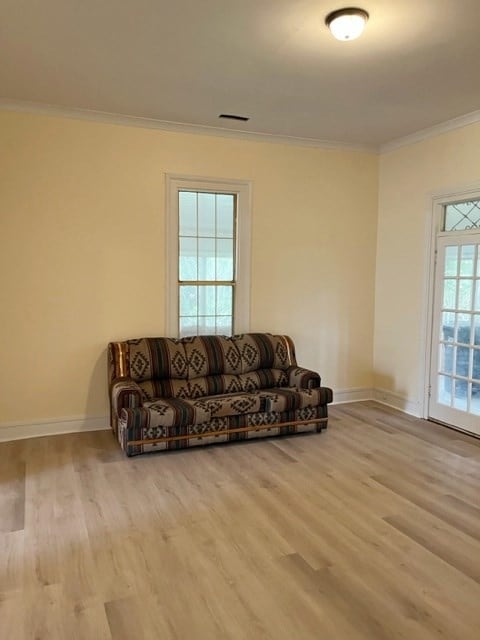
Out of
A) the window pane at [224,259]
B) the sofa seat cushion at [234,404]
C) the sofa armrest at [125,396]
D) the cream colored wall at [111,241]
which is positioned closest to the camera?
the sofa armrest at [125,396]

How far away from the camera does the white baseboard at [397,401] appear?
5.08 meters

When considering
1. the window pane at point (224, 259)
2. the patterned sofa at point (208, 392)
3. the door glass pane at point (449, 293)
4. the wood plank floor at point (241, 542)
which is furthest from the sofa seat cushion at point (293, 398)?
the door glass pane at point (449, 293)

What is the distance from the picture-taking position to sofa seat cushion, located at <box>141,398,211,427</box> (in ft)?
12.5

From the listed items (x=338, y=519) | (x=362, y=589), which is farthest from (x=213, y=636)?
(x=338, y=519)

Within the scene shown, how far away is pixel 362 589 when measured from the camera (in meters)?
2.27

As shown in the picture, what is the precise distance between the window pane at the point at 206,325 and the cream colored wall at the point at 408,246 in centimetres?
196

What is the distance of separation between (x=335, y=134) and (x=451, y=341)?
233 cm

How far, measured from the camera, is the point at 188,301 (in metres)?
4.89

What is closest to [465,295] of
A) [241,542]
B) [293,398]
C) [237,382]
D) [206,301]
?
[293,398]

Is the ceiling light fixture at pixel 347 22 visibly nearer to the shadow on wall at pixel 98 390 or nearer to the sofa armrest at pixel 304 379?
the sofa armrest at pixel 304 379

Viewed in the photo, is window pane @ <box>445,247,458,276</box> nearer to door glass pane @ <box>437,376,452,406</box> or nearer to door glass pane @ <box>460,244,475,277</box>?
door glass pane @ <box>460,244,475,277</box>

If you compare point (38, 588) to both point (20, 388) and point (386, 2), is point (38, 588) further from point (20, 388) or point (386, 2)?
point (386, 2)

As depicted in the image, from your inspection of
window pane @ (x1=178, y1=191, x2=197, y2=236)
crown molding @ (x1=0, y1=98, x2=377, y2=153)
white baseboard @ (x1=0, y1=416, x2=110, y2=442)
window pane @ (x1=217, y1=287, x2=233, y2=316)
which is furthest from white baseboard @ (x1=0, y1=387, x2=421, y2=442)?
crown molding @ (x1=0, y1=98, x2=377, y2=153)

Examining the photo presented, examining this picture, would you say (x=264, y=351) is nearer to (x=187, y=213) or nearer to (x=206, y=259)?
(x=206, y=259)
